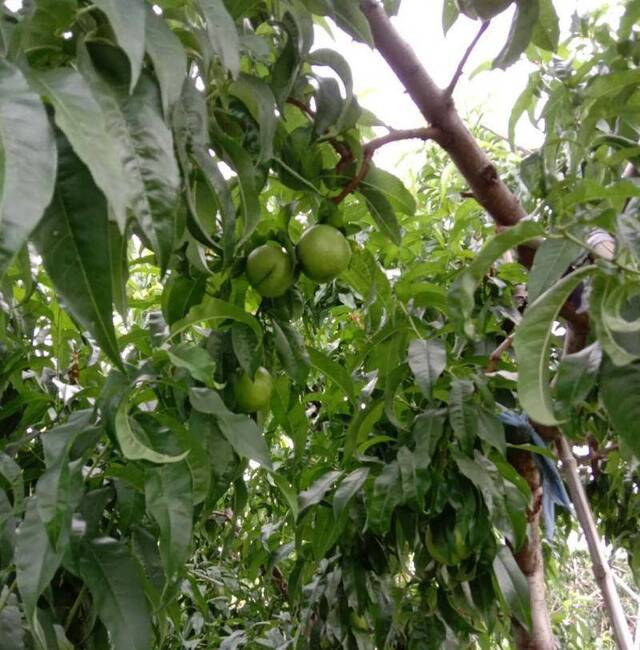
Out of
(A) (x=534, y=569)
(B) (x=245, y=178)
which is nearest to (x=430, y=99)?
(B) (x=245, y=178)

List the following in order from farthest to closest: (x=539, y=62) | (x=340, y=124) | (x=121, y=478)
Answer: (x=539, y=62) → (x=121, y=478) → (x=340, y=124)

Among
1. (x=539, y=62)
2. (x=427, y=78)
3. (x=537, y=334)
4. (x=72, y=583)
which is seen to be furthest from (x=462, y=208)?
(x=72, y=583)

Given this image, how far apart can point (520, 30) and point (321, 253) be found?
30cm

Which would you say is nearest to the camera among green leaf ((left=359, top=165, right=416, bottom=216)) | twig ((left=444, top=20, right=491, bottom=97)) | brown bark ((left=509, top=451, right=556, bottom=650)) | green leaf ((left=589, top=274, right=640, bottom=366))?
green leaf ((left=589, top=274, right=640, bottom=366))

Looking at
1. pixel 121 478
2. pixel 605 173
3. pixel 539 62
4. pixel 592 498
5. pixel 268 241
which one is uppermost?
pixel 539 62

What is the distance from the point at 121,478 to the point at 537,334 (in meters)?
0.49

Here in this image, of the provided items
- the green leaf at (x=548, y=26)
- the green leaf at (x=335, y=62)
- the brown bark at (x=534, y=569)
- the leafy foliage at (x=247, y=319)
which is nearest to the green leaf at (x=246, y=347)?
the leafy foliage at (x=247, y=319)

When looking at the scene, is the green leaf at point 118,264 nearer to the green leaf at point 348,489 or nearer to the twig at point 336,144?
the twig at point 336,144

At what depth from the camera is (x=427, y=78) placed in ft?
3.14

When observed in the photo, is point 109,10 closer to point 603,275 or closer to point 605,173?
point 603,275

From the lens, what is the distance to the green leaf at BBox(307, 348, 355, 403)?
988 millimetres

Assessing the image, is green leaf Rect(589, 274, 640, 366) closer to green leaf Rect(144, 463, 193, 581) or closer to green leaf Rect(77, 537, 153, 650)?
green leaf Rect(144, 463, 193, 581)

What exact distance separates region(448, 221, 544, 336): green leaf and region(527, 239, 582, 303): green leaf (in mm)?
22

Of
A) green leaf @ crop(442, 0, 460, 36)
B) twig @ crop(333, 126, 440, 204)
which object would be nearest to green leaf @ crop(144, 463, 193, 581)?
twig @ crop(333, 126, 440, 204)
